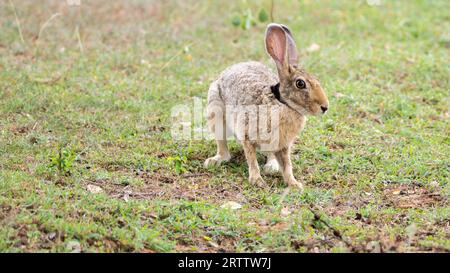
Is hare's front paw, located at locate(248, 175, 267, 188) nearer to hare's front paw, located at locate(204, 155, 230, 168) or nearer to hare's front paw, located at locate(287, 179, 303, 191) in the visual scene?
hare's front paw, located at locate(287, 179, 303, 191)

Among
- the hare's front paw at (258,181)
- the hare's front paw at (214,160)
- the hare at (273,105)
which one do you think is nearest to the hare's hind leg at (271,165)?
the hare at (273,105)

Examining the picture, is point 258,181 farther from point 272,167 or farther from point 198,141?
point 198,141

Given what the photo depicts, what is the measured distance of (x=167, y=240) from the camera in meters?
4.89

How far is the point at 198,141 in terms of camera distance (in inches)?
280

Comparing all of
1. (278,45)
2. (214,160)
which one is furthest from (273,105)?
(214,160)

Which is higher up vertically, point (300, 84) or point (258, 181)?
point (300, 84)

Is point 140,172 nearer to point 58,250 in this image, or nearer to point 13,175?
point 13,175

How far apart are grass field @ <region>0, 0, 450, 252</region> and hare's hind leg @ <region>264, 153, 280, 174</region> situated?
0.29 ft

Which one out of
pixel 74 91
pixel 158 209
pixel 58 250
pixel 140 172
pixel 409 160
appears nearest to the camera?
pixel 58 250

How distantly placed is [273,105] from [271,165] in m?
0.66

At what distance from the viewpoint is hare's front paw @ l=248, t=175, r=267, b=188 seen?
6102mm

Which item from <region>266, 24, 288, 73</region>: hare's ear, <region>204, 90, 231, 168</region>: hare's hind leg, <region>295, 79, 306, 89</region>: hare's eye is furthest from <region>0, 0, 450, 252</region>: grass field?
<region>266, 24, 288, 73</region>: hare's ear
